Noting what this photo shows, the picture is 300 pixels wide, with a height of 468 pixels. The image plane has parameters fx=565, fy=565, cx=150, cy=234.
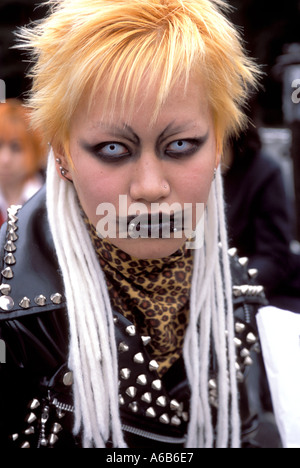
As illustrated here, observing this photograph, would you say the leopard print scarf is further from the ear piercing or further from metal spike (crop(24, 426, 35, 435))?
metal spike (crop(24, 426, 35, 435))

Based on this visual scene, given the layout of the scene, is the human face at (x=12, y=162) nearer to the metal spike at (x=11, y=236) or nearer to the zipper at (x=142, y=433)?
the metal spike at (x=11, y=236)

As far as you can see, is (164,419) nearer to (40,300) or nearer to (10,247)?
(40,300)

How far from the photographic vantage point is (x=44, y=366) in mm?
1183

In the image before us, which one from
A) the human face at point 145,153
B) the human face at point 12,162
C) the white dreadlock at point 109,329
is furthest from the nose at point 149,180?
the human face at point 12,162

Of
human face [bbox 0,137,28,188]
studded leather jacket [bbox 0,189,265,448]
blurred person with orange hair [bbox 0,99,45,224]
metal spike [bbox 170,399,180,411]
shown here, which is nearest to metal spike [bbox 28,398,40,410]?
studded leather jacket [bbox 0,189,265,448]

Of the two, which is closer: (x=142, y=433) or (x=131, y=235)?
(x=131, y=235)

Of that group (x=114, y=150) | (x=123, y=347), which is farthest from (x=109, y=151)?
(x=123, y=347)

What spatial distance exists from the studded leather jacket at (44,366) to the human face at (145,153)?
0.20 metres

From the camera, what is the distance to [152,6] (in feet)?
3.54

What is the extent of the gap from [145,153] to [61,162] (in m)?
0.22

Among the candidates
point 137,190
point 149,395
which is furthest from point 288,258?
point 137,190

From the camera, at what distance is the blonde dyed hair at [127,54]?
104cm

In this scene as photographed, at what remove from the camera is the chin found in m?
1.14
